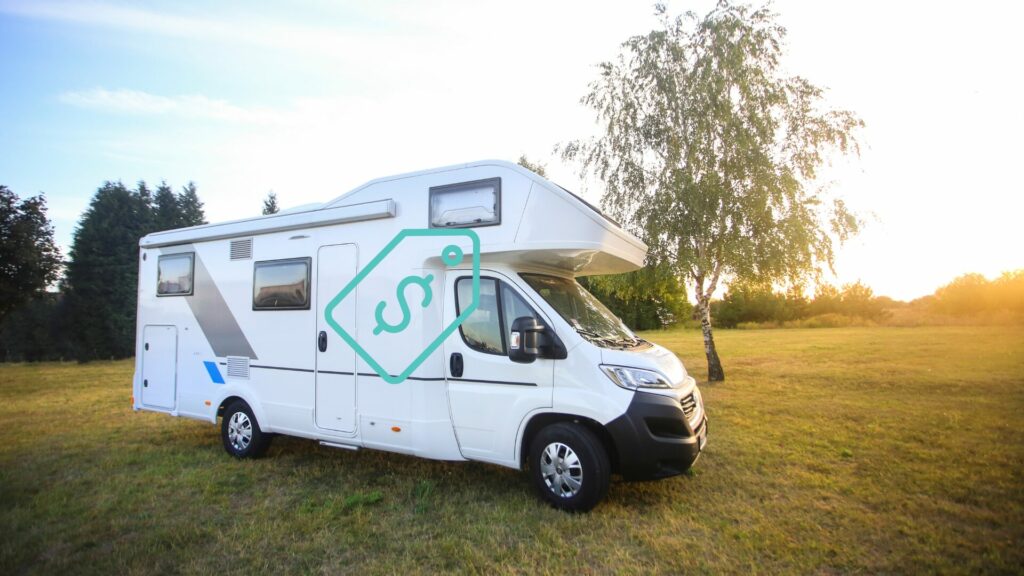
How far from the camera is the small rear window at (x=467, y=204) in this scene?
5000 mm

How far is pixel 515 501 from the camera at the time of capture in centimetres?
489

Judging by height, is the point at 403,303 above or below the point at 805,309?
below

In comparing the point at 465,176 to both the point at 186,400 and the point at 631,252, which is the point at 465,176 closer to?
the point at 631,252

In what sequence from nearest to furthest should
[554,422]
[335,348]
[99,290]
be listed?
[554,422]
[335,348]
[99,290]

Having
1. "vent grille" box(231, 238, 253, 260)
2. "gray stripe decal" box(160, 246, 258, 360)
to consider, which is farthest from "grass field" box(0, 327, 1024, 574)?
"vent grille" box(231, 238, 253, 260)

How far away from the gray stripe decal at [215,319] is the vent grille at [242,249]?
1.81 ft

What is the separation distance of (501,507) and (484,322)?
1778mm

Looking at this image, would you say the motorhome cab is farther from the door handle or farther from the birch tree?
the birch tree

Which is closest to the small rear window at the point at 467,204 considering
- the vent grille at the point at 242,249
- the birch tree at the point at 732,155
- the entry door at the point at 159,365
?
the vent grille at the point at 242,249

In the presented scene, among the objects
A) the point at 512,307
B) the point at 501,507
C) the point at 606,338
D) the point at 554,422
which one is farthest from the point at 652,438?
the point at 512,307

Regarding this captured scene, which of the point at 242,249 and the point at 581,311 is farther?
the point at 242,249

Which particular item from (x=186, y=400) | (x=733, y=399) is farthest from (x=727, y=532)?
(x=733, y=399)

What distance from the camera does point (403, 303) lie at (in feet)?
17.3

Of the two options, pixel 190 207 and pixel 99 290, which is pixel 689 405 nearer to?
pixel 99 290
